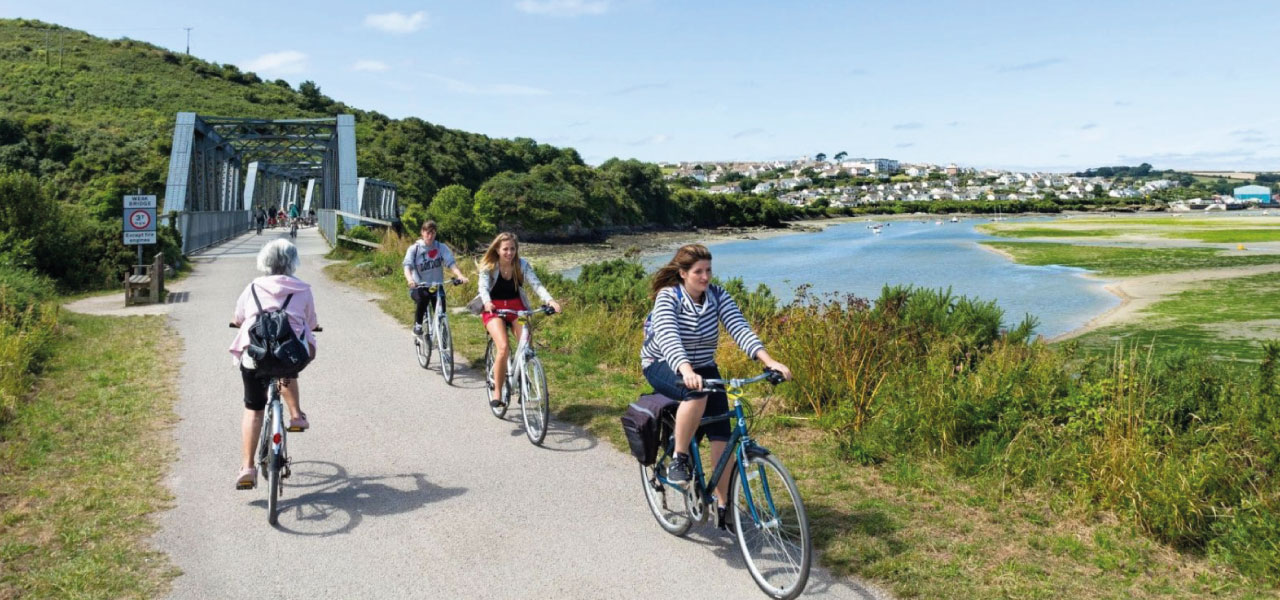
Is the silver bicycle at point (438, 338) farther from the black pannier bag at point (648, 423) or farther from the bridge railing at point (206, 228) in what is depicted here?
the bridge railing at point (206, 228)

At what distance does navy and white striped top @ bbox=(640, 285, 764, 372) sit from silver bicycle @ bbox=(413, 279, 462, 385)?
494 cm

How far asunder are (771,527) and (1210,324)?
19740mm

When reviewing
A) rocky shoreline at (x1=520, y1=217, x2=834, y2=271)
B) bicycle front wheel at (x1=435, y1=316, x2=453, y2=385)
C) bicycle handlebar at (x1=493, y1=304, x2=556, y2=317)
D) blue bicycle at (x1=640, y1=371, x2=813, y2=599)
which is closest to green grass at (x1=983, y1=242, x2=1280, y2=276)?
rocky shoreline at (x1=520, y1=217, x2=834, y2=271)

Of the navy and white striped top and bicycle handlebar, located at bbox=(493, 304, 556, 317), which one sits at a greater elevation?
the navy and white striped top

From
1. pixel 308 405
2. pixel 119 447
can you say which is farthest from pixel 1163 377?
pixel 119 447

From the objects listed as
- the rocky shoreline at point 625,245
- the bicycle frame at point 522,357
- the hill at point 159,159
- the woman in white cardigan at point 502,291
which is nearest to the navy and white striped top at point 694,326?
the bicycle frame at point 522,357

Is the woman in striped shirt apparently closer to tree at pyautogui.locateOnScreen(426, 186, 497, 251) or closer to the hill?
the hill

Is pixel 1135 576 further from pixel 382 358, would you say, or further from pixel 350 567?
pixel 382 358

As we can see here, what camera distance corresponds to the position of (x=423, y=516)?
5320 millimetres

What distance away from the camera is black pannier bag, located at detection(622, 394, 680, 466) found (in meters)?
4.71

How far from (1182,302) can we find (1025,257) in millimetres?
22720

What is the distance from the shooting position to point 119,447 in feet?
21.9

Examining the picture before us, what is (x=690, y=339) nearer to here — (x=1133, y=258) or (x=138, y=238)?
(x=138, y=238)

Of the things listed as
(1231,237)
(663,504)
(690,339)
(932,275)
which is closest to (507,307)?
(663,504)
